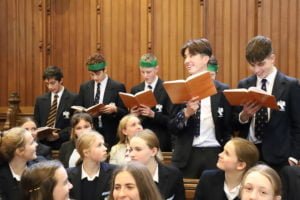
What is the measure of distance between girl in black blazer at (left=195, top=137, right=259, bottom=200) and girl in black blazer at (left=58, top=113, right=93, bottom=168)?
5.87ft

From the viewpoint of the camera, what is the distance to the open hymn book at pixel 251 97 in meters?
3.73

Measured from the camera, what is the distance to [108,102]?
228 inches

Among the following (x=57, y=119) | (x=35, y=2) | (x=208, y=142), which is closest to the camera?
(x=208, y=142)

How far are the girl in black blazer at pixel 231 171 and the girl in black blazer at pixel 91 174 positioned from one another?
0.78 meters

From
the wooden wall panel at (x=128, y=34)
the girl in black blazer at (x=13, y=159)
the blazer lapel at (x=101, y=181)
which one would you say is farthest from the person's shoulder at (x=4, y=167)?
the wooden wall panel at (x=128, y=34)

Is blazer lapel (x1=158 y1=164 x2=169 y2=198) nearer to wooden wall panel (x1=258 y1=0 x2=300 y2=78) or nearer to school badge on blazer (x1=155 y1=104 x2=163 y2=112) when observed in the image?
school badge on blazer (x1=155 y1=104 x2=163 y2=112)

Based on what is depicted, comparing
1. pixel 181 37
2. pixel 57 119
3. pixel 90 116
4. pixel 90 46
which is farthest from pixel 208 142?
pixel 90 46

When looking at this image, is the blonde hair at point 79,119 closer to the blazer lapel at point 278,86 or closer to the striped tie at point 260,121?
the striped tie at point 260,121

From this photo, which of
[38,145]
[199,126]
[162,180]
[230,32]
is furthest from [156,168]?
[230,32]

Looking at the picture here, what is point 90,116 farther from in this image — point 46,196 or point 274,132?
point 46,196

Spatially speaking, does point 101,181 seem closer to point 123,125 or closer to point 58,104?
point 123,125

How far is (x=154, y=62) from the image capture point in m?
5.61

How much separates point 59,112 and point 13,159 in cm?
225

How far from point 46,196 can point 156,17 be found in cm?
490
